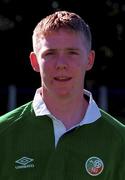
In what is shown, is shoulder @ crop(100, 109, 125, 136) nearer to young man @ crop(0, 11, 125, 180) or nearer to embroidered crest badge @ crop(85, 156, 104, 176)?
young man @ crop(0, 11, 125, 180)

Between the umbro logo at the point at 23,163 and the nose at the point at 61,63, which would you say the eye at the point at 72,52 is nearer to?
the nose at the point at 61,63

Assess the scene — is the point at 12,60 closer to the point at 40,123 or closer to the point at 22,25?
the point at 22,25

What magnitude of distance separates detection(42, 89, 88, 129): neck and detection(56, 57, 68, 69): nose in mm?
204

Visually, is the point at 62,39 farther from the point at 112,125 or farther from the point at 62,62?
the point at 112,125

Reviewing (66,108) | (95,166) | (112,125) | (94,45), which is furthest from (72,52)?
(94,45)

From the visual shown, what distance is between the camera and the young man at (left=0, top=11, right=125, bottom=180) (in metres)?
3.22

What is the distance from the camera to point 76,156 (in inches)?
129

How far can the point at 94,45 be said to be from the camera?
16.5 meters

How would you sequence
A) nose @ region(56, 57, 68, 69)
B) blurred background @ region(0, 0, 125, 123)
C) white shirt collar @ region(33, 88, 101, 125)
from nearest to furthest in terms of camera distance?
nose @ region(56, 57, 68, 69) → white shirt collar @ region(33, 88, 101, 125) → blurred background @ region(0, 0, 125, 123)

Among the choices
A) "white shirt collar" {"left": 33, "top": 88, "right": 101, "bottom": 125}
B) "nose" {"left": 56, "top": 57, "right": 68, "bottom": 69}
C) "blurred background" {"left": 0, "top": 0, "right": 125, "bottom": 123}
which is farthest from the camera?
"blurred background" {"left": 0, "top": 0, "right": 125, "bottom": 123}

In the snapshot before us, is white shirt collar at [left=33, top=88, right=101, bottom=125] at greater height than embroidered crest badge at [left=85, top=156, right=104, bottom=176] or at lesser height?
greater

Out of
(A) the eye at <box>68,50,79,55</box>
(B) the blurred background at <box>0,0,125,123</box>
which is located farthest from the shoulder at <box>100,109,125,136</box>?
(B) the blurred background at <box>0,0,125,123</box>

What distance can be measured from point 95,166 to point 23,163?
0.37m

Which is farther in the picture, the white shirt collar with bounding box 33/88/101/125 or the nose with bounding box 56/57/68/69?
the white shirt collar with bounding box 33/88/101/125
